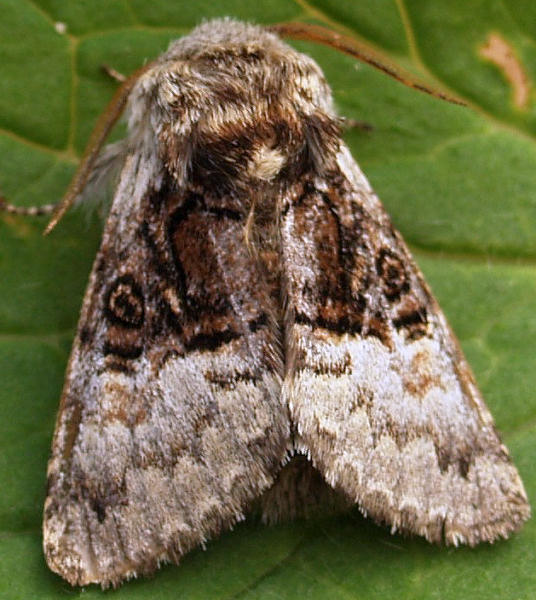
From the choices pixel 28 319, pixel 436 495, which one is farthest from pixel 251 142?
pixel 436 495

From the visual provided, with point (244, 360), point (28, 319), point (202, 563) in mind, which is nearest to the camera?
point (244, 360)

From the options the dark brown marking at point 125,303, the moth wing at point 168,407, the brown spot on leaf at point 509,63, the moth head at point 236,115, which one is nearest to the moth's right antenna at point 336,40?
the moth head at point 236,115

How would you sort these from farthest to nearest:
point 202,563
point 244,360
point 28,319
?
point 28,319 → point 202,563 → point 244,360

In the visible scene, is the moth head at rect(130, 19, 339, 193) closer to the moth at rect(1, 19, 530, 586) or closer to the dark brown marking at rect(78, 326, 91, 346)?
the moth at rect(1, 19, 530, 586)

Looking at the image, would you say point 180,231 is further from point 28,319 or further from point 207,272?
point 28,319

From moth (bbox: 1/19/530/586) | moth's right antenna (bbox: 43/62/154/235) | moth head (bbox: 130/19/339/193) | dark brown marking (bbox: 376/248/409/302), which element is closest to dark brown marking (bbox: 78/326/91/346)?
moth (bbox: 1/19/530/586)

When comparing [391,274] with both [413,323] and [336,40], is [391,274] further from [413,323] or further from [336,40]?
[336,40]

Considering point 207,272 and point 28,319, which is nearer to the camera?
point 207,272
